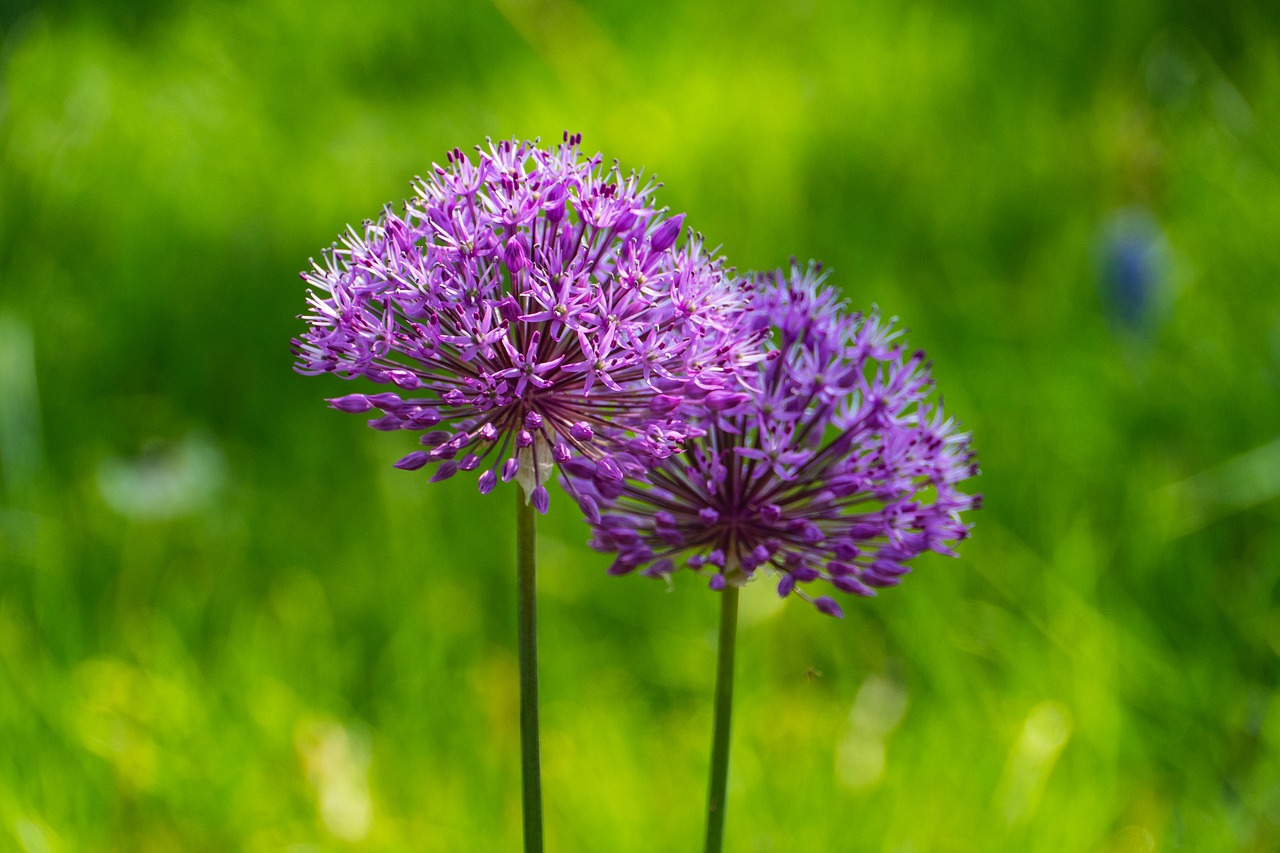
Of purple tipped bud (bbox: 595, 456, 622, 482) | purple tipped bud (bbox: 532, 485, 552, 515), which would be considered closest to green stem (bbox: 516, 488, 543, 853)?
purple tipped bud (bbox: 532, 485, 552, 515)

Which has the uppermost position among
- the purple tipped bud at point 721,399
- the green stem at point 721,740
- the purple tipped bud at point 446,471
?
the purple tipped bud at point 721,399

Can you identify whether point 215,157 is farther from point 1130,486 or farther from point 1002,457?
point 1130,486

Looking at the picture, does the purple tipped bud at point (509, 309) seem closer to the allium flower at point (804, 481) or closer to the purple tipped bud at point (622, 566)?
the allium flower at point (804, 481)

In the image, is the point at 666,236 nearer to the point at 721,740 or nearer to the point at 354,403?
the point at 354,403

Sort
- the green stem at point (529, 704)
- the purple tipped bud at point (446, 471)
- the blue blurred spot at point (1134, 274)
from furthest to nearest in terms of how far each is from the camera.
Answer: the blue blurred spot at point (1134, 274), the purple tipped bud at point (446, 471), the green stem at point (529, 704)

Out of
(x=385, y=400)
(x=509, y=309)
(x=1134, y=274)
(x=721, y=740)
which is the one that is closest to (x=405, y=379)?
(x=385, y=400)

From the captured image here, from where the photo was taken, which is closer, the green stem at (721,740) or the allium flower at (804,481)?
the green stem at (721,740)

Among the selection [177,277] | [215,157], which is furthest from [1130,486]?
[215,157]

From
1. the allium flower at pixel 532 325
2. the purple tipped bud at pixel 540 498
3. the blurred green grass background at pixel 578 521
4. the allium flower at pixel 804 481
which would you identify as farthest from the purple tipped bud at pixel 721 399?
the blurred green grass background at pixel 578 521
